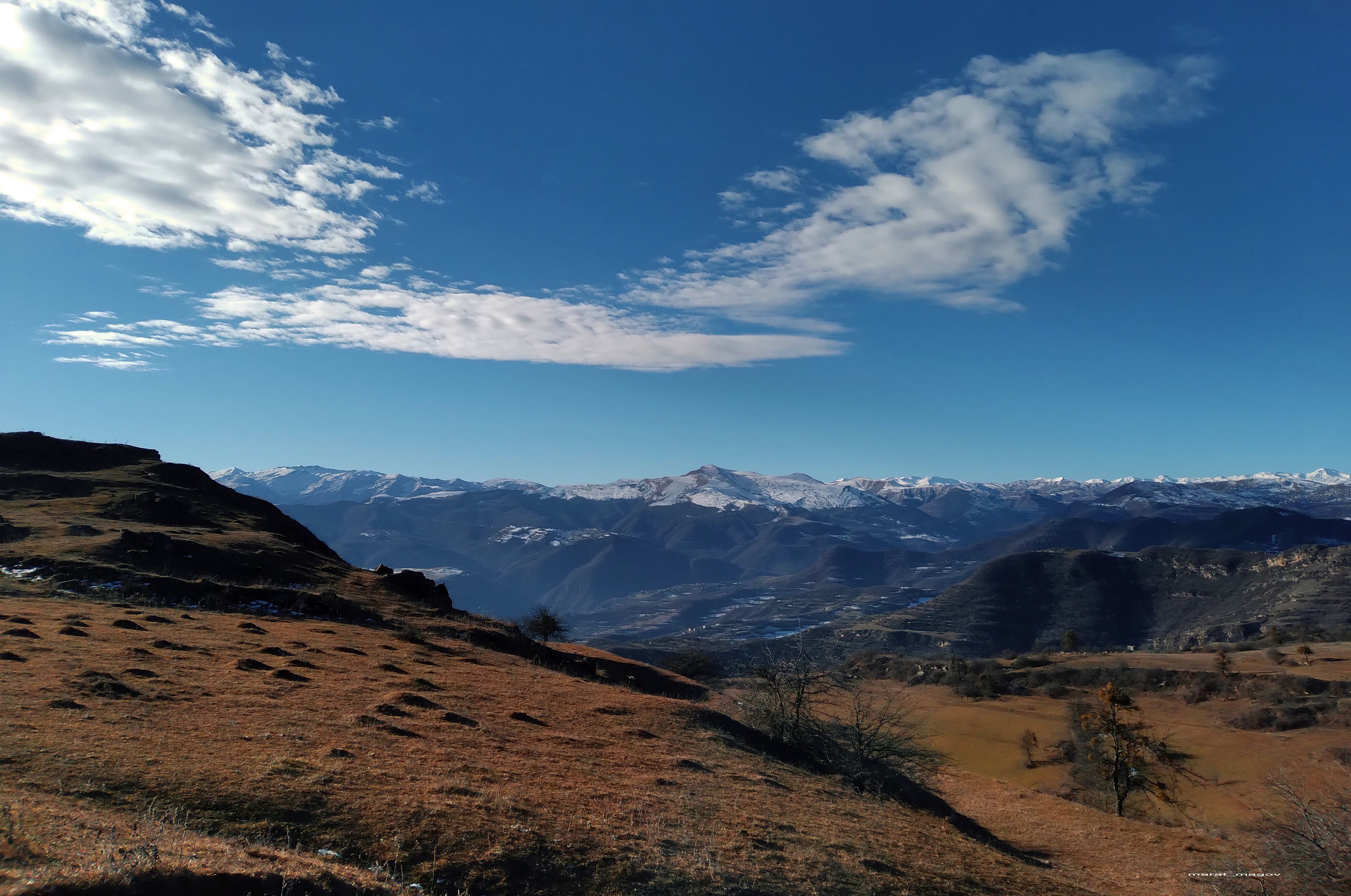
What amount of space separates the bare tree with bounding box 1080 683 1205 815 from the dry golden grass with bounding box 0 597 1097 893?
32505 mm

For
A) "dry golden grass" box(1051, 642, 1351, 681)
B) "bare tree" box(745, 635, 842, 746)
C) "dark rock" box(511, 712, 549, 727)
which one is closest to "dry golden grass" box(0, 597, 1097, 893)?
"dark rock" box(511, 712, 549, 727)

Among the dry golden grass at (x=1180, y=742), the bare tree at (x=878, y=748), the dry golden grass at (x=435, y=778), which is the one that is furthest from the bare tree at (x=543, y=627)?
the dry golden grass at (x=1180, y=742)

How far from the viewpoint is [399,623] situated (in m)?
46.4

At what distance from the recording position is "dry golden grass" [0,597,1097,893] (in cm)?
1447

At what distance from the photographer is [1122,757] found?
51.1 metres

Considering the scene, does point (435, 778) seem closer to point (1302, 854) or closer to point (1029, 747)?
point (1302, 854)

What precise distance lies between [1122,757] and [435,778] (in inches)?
2113

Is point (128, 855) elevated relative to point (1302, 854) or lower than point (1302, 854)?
elevated

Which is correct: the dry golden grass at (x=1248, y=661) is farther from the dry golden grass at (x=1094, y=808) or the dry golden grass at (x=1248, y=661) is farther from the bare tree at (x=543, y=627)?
the bare tree at (x=543, y=627)

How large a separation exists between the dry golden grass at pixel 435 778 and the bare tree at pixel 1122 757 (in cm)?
3251

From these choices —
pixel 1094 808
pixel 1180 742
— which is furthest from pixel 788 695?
pixel 1180 742

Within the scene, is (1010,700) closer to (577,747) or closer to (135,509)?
(577,747)

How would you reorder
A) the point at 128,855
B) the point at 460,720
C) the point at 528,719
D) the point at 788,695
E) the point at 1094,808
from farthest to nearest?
1. the point at 1094,808
2. the point at 788,695
3. the point at 528,719
4. the point at 460,720
5. the point at 128,855

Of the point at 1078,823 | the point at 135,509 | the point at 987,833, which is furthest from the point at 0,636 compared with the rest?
the point at 1078,823
